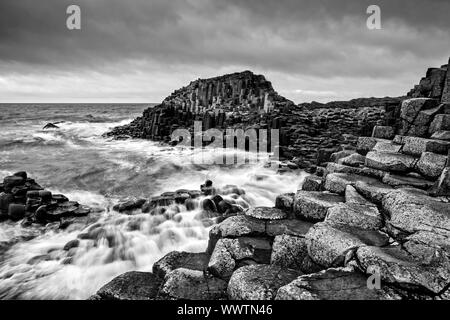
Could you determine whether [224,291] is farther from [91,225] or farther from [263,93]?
[263,93]

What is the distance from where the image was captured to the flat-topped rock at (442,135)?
7362 millimetres

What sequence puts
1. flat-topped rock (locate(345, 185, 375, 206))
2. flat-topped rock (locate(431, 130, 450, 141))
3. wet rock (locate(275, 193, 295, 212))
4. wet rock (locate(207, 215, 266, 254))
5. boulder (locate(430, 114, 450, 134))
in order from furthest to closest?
boulder (locate(430, 114, 450, 134)) → flat-topped rock (locate(431, 130, 450, 141)) → wet rock (locate(275, 193, 295, 212)) → flat-topped rock (locate(345, 185, 375, 206)) → wet rock (locate(207, 215, 266, 254))

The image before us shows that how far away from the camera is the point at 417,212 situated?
4.80 meters

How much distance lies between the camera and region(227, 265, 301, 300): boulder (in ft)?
12.5

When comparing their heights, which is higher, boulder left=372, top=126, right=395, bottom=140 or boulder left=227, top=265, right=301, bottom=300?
boulder left=372, top=126, right=395, bottom=140

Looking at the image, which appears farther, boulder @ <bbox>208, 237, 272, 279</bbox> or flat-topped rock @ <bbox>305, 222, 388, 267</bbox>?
boulder @ <bbox>208, 237, 272, 279</bbox>

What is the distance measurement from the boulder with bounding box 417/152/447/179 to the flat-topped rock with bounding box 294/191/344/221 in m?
2.22

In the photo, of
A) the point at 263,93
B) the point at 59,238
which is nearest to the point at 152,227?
the point at 59,238

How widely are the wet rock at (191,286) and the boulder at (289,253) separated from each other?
1.03 metres

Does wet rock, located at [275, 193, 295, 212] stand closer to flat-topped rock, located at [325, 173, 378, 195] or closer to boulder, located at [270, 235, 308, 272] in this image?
flat-topped rock, located at [325, 173, 378, 195]

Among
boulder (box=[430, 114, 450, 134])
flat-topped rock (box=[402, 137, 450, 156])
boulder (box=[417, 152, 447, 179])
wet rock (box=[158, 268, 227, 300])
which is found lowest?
wet rock (box=[158, 268, 227, 300])

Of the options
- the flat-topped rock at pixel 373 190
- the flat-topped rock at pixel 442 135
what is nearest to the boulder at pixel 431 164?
the flat-topped rock at pixel 442 135

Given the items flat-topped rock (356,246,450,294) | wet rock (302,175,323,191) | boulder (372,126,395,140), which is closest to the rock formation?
flat-topped rock (356,246,450,294)
